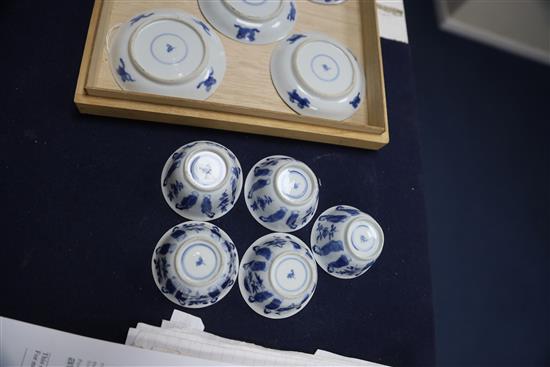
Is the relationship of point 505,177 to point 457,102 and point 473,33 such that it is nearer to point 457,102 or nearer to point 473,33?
point 457,102

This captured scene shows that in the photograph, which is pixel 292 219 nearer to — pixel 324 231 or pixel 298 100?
pixel 324 231

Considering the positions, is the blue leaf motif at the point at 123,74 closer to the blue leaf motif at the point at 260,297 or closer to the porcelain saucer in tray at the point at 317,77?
the porcelain saucer in tray at the point at 317,77

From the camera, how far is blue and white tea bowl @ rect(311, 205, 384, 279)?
0.58 metres

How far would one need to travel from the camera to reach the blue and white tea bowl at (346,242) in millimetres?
582

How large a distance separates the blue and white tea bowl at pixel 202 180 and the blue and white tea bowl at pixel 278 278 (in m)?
0.08

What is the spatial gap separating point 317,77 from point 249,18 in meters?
0.13

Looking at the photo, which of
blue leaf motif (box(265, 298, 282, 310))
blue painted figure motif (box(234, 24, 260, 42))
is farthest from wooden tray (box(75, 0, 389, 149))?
blue leaf motif (box(265, 298, 282, 310))

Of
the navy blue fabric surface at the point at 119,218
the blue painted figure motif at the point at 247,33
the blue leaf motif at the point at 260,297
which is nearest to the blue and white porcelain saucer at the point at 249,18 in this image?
the blue painted figure motif at the point at 247,33

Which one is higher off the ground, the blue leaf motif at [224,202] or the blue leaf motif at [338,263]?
the blue leaf motif at [224,202]

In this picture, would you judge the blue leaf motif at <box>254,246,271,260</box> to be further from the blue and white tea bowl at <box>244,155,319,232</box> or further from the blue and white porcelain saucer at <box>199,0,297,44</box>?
the blue and white porcelain saucer at <box>199,0,297,44</box>

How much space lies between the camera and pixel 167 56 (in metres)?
0.61

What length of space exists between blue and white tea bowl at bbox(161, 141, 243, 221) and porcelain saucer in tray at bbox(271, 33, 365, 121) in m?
0.14

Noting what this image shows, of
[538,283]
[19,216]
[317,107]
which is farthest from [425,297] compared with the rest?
[538,283]

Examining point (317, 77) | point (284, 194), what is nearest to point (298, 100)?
point (317, 77)
